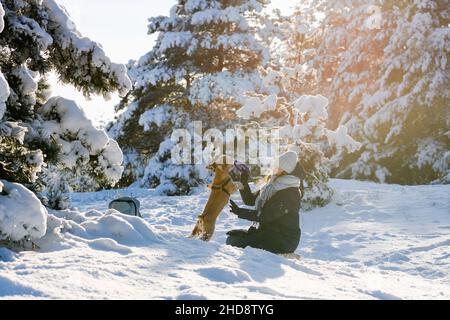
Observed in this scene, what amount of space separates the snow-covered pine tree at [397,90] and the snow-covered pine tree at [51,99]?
44.6ft

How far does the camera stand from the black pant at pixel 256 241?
575 centimetres

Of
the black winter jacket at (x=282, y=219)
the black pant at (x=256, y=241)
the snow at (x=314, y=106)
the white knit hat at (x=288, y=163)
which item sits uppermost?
the snow at (x=314, y=106)

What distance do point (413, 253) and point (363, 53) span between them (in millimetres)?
14588

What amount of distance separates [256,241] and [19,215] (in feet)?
9.75

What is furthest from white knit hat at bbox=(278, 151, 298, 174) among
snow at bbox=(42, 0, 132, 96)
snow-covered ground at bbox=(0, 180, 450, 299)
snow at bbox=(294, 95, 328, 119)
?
snow at bbox=(294, 95, 328, 119)

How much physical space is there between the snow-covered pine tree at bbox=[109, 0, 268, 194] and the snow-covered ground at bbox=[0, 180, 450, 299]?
26.0ft

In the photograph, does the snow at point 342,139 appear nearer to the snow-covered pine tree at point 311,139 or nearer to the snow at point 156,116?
the snow-covered pine tree at point 311,139

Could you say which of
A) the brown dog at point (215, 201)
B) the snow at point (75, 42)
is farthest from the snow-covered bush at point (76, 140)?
the brown dog at point (215, 201)

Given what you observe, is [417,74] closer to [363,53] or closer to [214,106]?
[363,53]

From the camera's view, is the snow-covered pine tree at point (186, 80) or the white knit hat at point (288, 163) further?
the snow-covered pine tree at point (186, 80)

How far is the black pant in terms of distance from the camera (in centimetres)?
575

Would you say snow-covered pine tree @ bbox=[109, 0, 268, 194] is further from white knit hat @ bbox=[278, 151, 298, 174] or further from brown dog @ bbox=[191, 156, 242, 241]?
white knit hat @ bbox=[278, 151, 298, 174]

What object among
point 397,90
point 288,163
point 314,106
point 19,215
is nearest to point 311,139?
point 314,106
